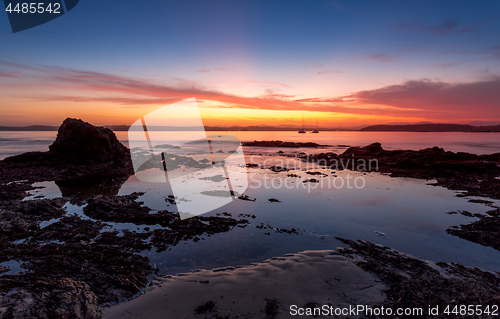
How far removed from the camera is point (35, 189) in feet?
37.2

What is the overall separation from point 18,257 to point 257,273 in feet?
18.8

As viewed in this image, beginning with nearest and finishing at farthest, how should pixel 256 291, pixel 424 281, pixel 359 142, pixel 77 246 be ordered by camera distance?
pixel 256 291 < pixel 424 281 < pixel 77 246 < pixel 359 142

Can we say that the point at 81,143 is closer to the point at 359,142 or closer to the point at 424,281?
the point at 424,281

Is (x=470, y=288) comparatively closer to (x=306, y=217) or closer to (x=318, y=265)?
(x=318, y=265)

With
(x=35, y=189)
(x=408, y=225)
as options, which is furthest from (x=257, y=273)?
(x=35, y=189)

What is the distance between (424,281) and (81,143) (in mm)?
23873

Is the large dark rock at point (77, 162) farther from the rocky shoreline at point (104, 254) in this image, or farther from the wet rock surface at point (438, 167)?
the wet rock surface at point (438, 167)

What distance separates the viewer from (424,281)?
4371 millimetres

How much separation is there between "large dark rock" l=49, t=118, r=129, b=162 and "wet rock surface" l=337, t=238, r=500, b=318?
21.3 m

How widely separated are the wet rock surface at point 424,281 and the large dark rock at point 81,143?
21311mm

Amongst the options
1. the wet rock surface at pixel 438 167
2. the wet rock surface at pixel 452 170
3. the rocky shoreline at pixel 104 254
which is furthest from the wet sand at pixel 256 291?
the wet rock surface at pixel 438 167

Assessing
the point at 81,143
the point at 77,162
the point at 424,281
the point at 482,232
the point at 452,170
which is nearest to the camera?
the point at 424,281

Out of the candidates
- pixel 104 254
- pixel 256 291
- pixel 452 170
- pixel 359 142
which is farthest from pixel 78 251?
pixel 359 142

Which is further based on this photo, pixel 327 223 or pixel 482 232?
pixel 327 223
